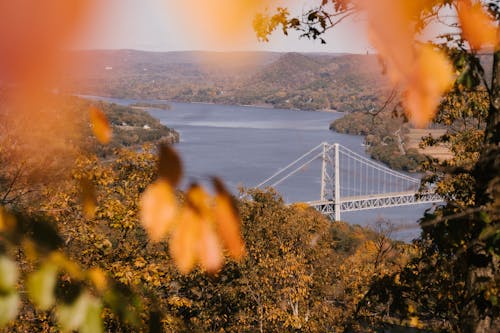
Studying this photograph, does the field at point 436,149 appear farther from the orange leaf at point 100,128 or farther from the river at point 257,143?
the river at point 257,143

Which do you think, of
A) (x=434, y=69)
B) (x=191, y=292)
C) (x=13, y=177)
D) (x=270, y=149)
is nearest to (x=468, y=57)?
(x=434, y=69)

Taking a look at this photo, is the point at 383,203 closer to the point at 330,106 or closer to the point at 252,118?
the point at 252,118

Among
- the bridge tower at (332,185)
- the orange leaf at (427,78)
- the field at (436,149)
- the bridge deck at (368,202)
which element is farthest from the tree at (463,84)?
the bridge tower at (332,185)

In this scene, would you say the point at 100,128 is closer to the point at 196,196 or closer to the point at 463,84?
the point at 196,196

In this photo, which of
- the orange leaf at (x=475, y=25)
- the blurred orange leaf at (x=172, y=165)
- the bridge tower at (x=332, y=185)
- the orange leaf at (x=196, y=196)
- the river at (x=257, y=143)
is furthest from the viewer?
the river at (x=257, y=143)

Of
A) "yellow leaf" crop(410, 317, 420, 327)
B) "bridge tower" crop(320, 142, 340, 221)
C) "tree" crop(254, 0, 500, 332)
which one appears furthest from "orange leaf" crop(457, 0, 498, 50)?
"bridge tower" crop(320, 142, 340, 221)

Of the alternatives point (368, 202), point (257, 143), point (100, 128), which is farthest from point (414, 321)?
point (257, 143)

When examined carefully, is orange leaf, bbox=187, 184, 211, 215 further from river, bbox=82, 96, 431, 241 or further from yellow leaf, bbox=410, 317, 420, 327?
river, bbox=82, 96, 431, 241
